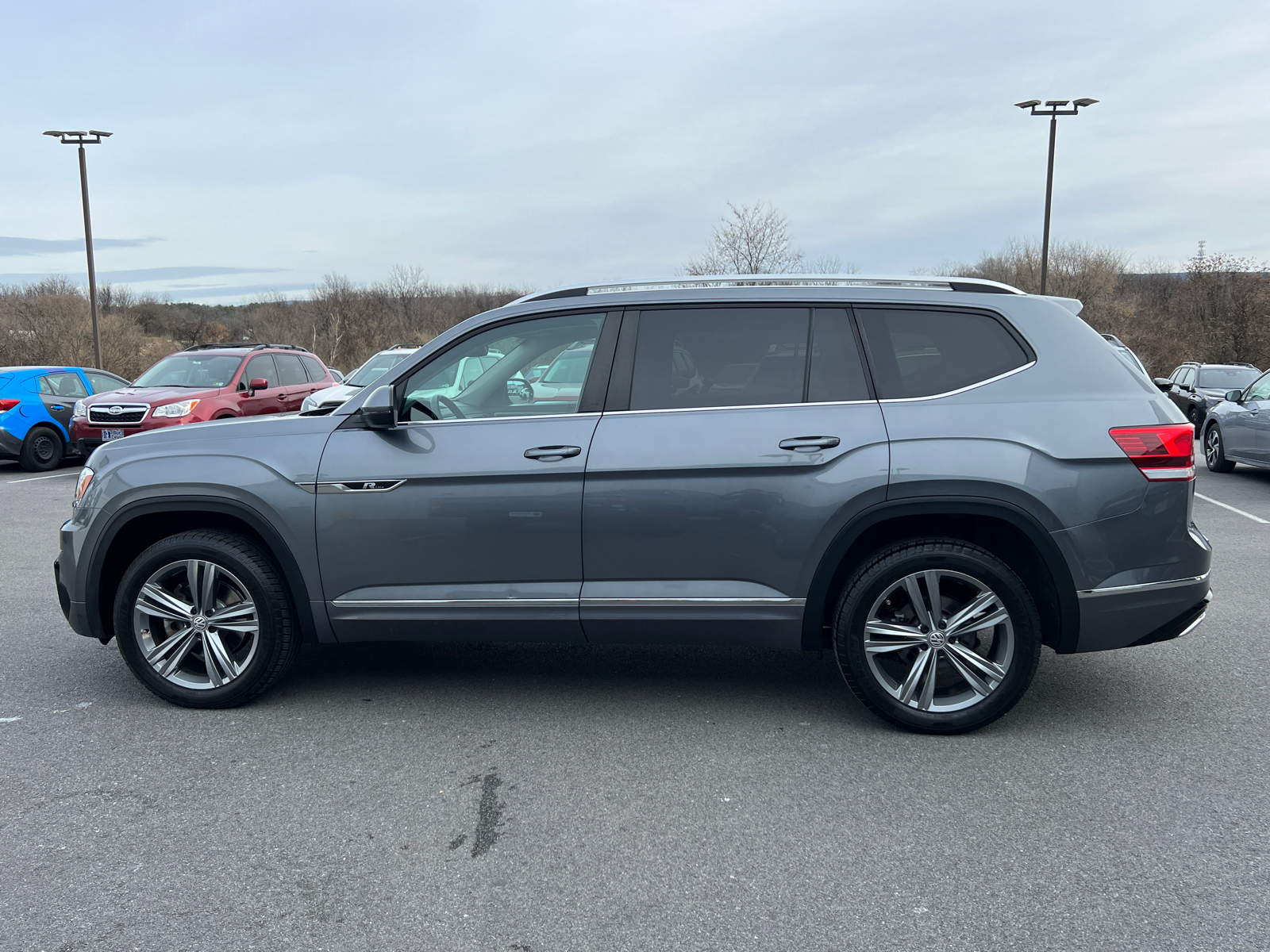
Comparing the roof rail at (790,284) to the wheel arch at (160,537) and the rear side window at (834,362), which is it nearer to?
the rear side window at (834,362)

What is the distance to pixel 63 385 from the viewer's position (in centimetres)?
1522

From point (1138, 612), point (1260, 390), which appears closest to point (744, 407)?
point (1138, 612)

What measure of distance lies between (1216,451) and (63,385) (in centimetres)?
1767

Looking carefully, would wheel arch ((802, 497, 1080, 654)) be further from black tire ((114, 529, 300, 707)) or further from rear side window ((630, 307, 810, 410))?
black tire ((114, 529, 300, 707))

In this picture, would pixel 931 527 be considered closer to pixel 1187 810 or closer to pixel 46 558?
pixel 1187 810

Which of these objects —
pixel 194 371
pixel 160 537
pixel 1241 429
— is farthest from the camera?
pixel 194 371

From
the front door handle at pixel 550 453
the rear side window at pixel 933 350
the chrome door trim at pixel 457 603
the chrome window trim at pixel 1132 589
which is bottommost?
the chrome door trim at pixel 457 603

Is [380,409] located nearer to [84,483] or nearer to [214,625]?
[214,625]

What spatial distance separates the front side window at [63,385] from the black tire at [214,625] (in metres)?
12.7

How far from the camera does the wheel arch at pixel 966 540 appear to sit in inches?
151

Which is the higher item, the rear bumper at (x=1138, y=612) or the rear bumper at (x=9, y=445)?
the rear bumper at (x=1138, y=612)

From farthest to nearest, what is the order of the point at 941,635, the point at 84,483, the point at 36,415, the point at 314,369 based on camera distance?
the point at 314,369 < the point at 36,415 < the point at 84,483 < the point at 941,635

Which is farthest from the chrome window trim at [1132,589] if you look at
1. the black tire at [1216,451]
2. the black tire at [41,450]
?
the black tire at [41,450]

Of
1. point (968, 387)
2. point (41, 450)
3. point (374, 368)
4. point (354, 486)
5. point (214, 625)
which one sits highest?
point (968, 387)
